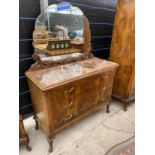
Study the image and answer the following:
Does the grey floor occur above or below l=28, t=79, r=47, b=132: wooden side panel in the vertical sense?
below

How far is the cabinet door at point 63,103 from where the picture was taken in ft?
4.48

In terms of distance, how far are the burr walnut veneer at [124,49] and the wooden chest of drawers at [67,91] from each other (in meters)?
0.30

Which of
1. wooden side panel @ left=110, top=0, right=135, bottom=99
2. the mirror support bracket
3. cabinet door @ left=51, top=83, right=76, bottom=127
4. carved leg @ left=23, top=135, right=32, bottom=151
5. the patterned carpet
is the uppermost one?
the mirror support bracket

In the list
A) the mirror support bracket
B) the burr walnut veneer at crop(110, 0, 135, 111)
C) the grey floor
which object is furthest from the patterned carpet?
the mirror support bracket

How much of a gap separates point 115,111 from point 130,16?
1336mm

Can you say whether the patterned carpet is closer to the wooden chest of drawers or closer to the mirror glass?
the wooden chest of drawers

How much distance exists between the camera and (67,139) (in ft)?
5.60

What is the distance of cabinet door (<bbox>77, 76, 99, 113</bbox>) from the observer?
1575mm

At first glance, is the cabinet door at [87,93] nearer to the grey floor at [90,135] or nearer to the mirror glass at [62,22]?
the grey floor at [90,135]

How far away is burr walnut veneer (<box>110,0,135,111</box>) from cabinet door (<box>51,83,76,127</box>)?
36.4 inches

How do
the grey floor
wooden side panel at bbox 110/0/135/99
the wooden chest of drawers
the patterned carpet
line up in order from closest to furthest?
1. the wooden chest of drawers
2. the patterned carpet
3. the grey floor
4. wooden side panel at bbox 110/0/135/99

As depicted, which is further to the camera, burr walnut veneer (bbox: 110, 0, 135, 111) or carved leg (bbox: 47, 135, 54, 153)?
burr walnut veneer (bbox: 110, 0, 135, 111)

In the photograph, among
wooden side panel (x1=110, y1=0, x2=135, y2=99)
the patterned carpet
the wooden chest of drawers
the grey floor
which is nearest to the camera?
the wooden chest of drawers
